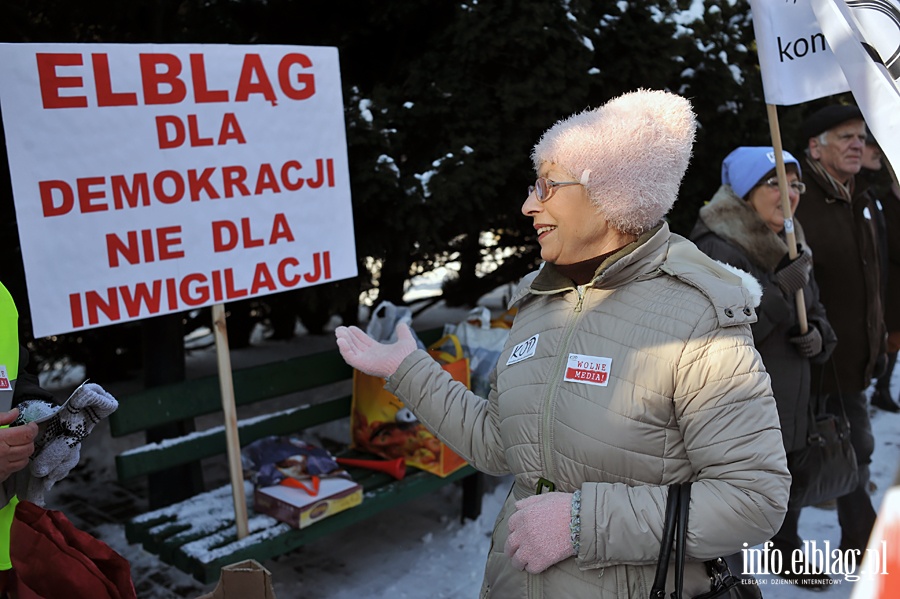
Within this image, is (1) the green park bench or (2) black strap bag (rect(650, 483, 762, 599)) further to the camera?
(1) the green park bench

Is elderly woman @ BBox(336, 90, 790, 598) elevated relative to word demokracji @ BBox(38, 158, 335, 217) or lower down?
lower down

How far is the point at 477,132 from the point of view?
4.72 m

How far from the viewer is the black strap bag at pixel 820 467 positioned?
3484mm

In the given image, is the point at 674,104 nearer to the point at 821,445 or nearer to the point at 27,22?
the point at 821,445

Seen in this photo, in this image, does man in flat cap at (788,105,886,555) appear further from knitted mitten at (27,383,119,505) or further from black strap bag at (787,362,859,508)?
knitted mitten at (27,383,119,505)

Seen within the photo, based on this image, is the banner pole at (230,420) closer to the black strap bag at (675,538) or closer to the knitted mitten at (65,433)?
the knitted mitten at (65,433)

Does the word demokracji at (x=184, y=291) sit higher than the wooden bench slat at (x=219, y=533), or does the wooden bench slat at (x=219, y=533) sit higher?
the word demokracji at (x=184, y=291)

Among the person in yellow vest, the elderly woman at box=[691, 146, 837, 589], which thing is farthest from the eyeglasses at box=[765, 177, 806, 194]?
the person in yellow vest

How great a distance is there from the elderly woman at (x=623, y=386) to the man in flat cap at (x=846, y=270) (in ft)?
7.28

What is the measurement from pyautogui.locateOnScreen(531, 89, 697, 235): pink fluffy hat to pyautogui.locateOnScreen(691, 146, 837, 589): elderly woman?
1.56m

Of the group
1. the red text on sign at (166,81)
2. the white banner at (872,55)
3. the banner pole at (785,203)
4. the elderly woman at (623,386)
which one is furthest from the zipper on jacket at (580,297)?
the red text on sign at (166,81)

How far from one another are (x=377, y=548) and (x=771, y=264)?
2353mm

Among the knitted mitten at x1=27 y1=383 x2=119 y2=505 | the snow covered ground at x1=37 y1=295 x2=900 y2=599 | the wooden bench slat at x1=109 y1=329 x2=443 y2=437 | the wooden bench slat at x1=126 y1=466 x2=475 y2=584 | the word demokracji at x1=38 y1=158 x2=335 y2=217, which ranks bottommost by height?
the snow covered ground at x1=37 y1=295 x2=900 y2=599

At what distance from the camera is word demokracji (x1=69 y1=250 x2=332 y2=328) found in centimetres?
279
